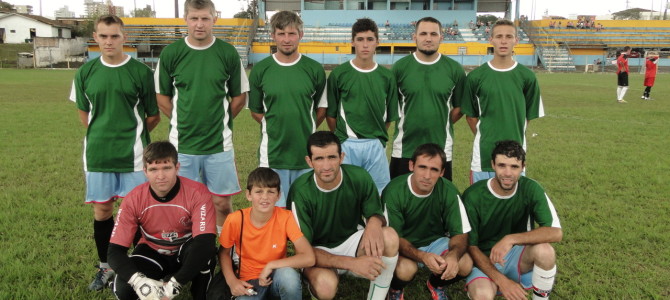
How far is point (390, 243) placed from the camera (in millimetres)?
2893

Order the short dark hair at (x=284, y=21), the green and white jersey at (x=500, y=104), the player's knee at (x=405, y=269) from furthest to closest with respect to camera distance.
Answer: the green and white jersey at (x=500, y=104) → the short dark hair at (x=284, y=21) → the player's knee at (x=405, y=269)

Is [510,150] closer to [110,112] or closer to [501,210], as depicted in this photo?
[501,210]

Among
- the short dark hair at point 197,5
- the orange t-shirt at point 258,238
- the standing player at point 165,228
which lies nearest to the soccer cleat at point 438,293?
the orange t-shirt at point 258,238

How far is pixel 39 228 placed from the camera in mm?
4223

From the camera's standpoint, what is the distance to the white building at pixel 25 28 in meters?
50.2

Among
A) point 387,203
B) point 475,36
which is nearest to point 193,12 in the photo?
point 387,203

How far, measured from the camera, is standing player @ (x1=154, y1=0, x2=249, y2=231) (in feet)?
11.6

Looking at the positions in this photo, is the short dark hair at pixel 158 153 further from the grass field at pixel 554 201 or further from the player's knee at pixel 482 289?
the player's knee at pixel 482 289

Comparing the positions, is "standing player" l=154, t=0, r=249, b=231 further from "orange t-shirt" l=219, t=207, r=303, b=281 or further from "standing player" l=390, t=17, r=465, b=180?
"standing player" l=390, t=17, r=465, b=180

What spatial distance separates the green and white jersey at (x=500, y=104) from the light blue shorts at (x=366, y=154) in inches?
30.8

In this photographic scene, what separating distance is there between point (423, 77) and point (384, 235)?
4.98 ft

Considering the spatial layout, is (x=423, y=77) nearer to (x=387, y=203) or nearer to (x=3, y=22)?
(x=387, y=203)

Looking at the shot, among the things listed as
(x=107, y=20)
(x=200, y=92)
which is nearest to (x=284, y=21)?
(x=200, y=92)

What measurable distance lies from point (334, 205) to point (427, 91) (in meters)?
1.33
